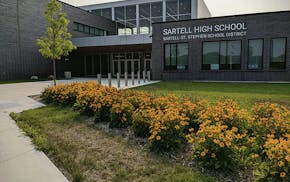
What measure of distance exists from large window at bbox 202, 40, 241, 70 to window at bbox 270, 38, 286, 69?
2665mm

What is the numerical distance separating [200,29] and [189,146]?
746 inches

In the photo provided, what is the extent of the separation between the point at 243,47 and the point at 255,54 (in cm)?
117

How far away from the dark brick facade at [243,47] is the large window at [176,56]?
1.31 feet

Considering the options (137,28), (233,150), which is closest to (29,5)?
(137,28)

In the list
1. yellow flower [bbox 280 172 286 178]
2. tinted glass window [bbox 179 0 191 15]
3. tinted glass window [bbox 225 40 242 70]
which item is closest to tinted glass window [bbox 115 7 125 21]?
tinted glass window [bbox 179 0 191 15]

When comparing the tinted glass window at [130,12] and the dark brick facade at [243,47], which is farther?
the tinted glass window at [130,12]

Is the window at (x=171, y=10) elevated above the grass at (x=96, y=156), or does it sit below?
above

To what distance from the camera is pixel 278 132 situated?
4.07 m

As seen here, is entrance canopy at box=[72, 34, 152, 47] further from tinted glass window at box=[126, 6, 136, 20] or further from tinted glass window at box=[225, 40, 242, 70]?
tinted glass window at box=[126, 6, 136, 20]

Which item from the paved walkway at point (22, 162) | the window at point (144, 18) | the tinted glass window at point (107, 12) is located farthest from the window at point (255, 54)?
the tinted glass window at point (107, 12)

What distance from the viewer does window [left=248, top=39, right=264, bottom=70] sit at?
66.9 ft

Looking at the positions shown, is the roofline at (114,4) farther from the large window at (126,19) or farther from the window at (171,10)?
the window at (171,10)

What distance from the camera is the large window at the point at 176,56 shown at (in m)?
22.7

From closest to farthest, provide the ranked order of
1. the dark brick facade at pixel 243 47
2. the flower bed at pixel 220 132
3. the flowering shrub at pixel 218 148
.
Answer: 1. the flower bed at pixel 220 132
2. the flowering shrub at pixel 218 148
3. the dark brick facade at pixel 243 47
